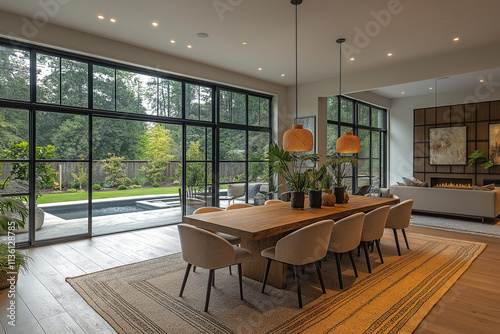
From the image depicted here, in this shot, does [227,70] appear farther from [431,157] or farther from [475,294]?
[431,157]

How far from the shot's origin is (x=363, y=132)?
920 cm

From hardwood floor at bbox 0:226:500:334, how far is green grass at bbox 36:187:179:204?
2.25 ft

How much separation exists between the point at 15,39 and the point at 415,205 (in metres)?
7.98

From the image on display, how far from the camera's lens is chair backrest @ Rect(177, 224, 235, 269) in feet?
8.02

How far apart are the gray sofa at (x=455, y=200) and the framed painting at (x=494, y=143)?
11.1 ft

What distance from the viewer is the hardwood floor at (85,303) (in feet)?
7.52

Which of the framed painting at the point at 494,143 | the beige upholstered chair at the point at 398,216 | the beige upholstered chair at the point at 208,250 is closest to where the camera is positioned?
the beige upholstered chair at the point at 208,250

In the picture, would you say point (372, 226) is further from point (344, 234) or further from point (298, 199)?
point (298, 199)

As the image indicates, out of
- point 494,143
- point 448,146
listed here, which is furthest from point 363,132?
point 494,143

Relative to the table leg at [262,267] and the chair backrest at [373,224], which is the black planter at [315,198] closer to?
the chair backrest at [373,224]

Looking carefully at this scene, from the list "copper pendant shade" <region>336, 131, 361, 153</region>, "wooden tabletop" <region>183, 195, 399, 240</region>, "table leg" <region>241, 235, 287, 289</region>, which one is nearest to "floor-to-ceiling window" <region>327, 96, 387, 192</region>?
"copper pendant shade" <region>336, 131, 361, 153</region>

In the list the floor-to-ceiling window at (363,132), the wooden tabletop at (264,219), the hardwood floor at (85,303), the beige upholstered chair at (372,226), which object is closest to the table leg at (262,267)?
the wooden tabletop at (264,219)

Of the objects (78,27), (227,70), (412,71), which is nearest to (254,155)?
(227,70)

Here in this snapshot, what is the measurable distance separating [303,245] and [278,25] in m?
3.26
